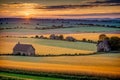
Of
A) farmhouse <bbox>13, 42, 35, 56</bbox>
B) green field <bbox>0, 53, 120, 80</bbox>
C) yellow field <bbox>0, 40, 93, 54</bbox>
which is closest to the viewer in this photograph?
green field <bbox>0, 53, 120, 80</bbox>

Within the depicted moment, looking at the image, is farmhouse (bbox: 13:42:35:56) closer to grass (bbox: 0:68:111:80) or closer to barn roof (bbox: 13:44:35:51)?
barn roof (bbox: 13:44:35:51)

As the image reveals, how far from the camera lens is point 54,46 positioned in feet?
10.4

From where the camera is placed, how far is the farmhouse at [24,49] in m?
3.23

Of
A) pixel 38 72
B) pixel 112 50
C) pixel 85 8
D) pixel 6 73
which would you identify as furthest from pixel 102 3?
pixel 6 73

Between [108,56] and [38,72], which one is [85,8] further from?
[38,72]

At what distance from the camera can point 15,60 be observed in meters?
3.29

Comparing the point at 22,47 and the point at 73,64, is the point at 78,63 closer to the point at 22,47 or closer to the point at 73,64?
the point at 73,64

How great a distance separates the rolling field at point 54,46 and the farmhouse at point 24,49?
0.03 metres

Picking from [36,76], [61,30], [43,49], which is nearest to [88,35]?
[61,30]

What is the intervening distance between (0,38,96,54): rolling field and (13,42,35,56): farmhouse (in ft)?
0.11

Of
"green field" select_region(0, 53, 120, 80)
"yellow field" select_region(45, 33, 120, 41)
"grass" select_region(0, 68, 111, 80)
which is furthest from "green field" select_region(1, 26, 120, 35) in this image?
"grass" select_region(0, 68, 111, 80)

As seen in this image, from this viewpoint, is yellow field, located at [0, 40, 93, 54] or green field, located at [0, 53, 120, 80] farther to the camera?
yellow field, located at [0, 40, 93, 54]

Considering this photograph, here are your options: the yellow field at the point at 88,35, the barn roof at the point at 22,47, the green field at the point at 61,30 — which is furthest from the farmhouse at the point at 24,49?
the yellow field at the point at 88,35

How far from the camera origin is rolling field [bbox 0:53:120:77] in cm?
301
